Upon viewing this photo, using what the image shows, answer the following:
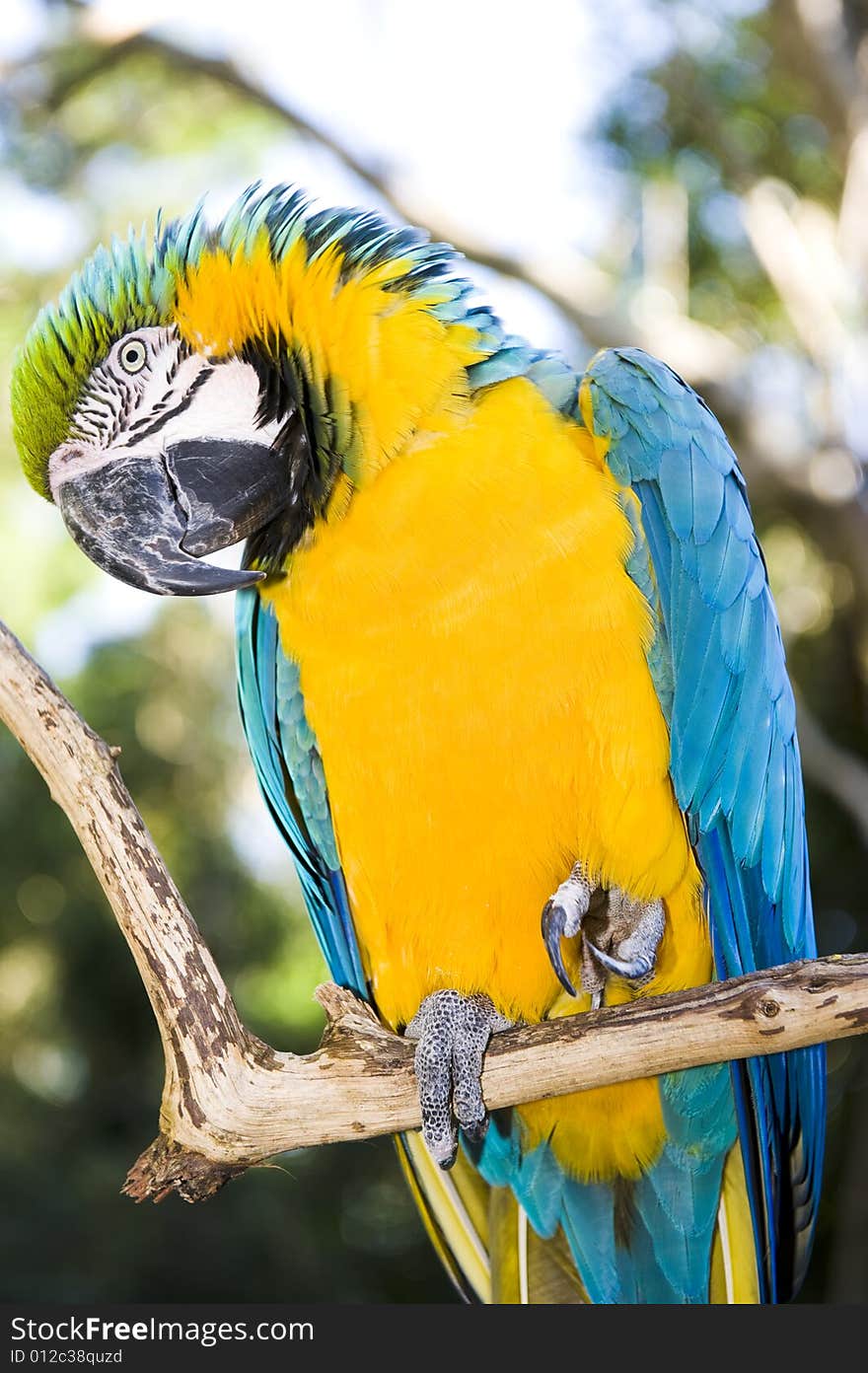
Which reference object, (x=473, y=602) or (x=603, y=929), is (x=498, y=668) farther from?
(x=603, y=929)

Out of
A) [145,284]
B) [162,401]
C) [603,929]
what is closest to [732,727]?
[603,929]

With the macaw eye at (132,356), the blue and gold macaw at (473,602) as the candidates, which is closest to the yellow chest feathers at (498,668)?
the blue and gold macaw at (473,602)

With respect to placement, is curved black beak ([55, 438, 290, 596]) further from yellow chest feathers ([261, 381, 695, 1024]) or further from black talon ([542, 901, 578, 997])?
black talon ([542, 901, 578, 997])

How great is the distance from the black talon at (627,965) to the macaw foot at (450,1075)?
0.24 metres

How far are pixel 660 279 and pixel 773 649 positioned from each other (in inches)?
178

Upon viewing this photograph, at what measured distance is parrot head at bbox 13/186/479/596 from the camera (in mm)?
1952

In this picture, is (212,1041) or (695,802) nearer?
(212,1041)

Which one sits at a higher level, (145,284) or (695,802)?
(145,284)

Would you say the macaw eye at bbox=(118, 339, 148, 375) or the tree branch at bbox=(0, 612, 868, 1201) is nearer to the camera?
the tree branch at bbox=(0, 612, 868, 1201)

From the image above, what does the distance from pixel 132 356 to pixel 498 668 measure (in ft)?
2.67

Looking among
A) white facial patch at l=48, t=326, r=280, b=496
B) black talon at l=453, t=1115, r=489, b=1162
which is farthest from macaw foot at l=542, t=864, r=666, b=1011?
white facial patch at l=48, t=326, r=280, b=496

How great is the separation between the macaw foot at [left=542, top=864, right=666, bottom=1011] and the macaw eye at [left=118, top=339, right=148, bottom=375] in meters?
1.13

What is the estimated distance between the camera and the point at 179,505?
1979 mm

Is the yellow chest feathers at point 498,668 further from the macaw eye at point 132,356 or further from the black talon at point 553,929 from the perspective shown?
the macaw eye at point 132,356
